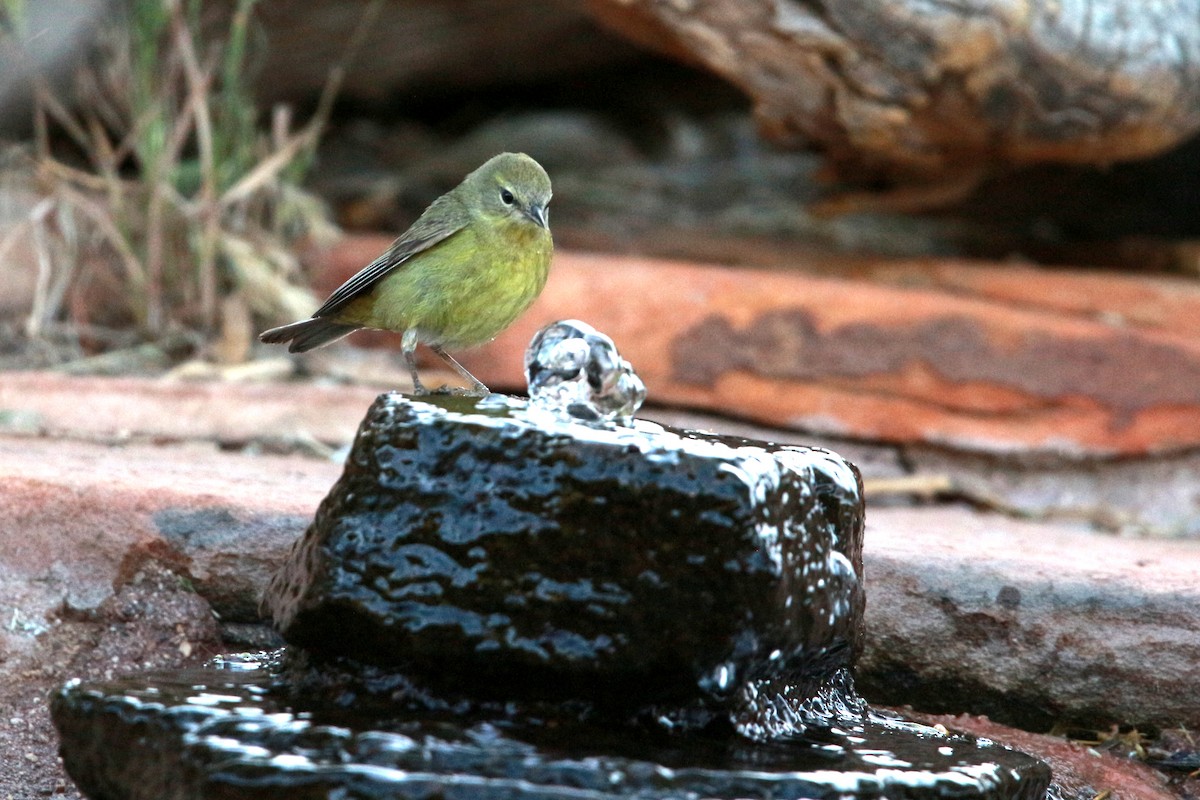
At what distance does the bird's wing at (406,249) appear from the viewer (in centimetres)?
395

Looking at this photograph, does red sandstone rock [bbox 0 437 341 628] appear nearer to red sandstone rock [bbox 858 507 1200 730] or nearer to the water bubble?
the water bubble

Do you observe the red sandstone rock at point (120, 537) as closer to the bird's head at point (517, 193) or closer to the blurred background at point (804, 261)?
the bird's head at point (517, 193)

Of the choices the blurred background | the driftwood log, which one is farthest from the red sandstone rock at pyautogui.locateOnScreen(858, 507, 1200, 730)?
the driftwood log

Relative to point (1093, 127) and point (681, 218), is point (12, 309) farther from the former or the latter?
point (1093, 127)

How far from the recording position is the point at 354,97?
298 inches

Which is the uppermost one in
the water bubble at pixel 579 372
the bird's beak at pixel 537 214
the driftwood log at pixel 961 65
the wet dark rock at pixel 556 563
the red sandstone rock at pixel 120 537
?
the driftwood log at pixel 961 65

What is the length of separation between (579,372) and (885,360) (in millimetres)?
2722

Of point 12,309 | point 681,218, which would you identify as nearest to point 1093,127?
point 681,218

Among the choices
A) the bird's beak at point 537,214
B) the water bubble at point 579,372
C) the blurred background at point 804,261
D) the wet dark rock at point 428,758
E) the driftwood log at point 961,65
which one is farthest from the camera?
the blurred background at point 804,261

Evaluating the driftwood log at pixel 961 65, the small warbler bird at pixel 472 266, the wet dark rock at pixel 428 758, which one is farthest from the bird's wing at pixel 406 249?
the wet dark rock at pixel 428 758

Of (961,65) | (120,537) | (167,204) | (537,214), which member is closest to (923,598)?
(537,214)

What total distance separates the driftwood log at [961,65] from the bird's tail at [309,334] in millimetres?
1622

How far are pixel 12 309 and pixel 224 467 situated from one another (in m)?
2.09

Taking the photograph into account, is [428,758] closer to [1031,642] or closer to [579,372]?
[579,372]
